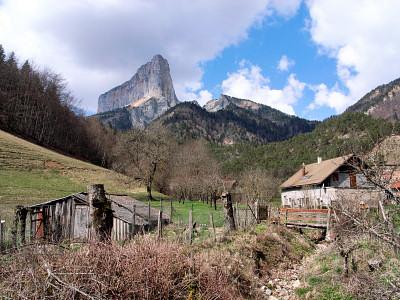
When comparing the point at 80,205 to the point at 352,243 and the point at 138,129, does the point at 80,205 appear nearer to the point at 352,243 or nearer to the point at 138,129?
the point at 352,243

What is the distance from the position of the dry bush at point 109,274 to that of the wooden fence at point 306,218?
1546cm

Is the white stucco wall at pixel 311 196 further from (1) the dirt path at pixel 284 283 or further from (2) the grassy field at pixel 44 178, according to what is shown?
(1) the dirt path at pixel 284 283

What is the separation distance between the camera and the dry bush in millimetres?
5930

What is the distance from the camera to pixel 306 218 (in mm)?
25203

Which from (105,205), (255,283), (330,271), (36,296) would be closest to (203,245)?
(255,283)

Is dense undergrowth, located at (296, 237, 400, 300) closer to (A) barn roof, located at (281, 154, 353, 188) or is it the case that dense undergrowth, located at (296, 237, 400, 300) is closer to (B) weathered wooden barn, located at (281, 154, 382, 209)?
(B) weathered wooden barn, located at (281, 154, 382, 209)

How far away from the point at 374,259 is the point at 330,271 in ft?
5.84

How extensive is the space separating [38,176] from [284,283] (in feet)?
149

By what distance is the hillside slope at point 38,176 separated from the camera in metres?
43.5

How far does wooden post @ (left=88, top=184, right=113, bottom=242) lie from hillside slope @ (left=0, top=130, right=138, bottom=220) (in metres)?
29.8

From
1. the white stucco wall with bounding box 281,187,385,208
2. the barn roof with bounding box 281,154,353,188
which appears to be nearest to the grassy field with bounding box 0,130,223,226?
the white stucco wall with bounding box 281,187,385,208

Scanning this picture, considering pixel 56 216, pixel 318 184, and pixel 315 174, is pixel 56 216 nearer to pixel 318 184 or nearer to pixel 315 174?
pixel 318 184

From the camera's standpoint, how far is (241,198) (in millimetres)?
70938

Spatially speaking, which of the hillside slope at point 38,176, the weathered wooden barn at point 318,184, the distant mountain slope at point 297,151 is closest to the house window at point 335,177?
the weathered wooden barn at point 318,184
